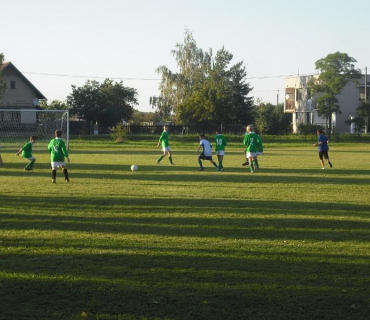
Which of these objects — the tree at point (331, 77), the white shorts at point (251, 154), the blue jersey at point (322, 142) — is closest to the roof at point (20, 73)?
the tree at point (331, 77)

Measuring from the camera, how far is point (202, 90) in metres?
78.9

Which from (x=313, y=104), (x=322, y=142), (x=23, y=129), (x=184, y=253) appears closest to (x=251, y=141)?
(x=322, y=142)

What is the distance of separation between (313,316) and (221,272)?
1928 millimetres

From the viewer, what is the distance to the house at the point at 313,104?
299 ft

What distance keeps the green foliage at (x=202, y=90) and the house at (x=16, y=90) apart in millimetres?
17343

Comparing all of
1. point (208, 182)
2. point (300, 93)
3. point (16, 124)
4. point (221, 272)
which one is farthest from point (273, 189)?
point (300, 93)

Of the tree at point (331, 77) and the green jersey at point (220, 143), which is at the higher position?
the tree at point (331, 77)

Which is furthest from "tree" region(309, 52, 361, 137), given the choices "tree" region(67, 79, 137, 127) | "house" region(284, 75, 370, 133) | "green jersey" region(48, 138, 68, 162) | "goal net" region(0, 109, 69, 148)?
"green jersey" region(48, 138, 68, 162)

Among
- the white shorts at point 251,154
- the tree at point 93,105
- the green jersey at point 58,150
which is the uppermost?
the tree at point 93,105

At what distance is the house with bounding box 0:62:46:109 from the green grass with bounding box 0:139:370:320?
5705cm

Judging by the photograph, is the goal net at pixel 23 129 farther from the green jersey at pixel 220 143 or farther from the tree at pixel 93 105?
the green jersey at pixel 220 143

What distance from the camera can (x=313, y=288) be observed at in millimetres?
7441

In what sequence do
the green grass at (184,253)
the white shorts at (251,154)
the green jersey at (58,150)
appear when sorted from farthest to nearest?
the white shorts at (251,154)
the green jersey at (58,150)
the green grass at (184,253)

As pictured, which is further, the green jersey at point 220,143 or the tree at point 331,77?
the tree at point 331,77
